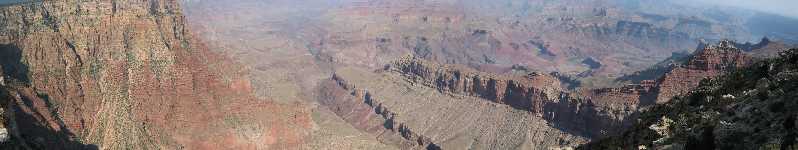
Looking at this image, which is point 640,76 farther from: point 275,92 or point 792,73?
point 792,73

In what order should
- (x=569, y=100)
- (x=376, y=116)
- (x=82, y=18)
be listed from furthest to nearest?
(x=376, y=116) < (x=569, y=100) < (x=82, y=18)

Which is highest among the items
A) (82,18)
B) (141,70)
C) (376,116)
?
(82,18)

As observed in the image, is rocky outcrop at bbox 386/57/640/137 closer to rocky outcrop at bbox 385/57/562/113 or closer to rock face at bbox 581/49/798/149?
rocky outcrop at bbox 385/57/562/113

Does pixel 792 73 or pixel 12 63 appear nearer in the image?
pixel 792 73

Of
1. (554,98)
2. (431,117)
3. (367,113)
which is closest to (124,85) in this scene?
(431,117)

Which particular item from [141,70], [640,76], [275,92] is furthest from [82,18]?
[640,76]

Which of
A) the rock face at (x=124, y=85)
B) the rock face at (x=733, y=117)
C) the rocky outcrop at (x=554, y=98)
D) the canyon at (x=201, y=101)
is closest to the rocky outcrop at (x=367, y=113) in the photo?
the canyon at (x=201, y=101)

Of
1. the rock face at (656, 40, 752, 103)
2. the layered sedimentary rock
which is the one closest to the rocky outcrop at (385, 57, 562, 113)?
the layered sedimentary rock
